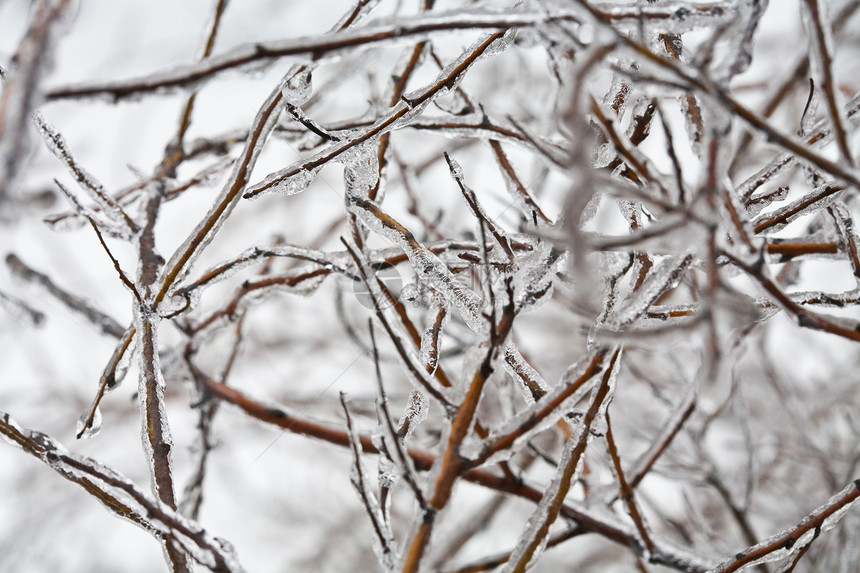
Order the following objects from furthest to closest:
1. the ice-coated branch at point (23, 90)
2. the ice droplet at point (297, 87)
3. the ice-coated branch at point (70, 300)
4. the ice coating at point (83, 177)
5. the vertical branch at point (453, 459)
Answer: the ice-coated branch at point (70, 300)
the ice coating at point (83, 177)
the ice droplet at point (297, 87)
the vertical branch at point (453, 459)
the ice-coated branch at point (23, 90)

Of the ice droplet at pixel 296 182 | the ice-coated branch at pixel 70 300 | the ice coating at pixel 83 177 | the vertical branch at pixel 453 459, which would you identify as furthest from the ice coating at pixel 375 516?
the ice-coated branch at pixel 70 300

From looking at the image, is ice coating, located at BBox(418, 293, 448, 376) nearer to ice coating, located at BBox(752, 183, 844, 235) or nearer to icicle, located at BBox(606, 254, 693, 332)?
icicle, located at BBox(606, 254, 693, 332)

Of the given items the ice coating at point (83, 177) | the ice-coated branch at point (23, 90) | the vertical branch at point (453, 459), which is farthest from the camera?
the ice coating at point (83, 177)

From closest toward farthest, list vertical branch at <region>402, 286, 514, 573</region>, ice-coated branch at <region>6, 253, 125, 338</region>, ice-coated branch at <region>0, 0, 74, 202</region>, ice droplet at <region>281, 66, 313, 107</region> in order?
ice-coated branch at <region>0, 0, 74, 202</region> → vertical branch at <region>402, 286, 514, 573</region> → ice droplet at <region>281, 66, 313, 107</region> → ice-coated branch at <region>6, 253, 125, 338</region>

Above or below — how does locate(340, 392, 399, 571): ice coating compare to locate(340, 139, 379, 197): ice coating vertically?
below

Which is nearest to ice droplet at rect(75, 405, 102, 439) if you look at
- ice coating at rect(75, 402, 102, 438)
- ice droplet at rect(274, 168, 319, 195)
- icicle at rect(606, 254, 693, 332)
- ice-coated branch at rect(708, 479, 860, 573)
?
ice coating at rect(75, 402, 102, 438)

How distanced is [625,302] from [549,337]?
3.16 m

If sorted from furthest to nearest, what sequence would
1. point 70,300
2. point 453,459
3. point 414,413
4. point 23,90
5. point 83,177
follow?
point 70,300 → point 83,177 → point 414,413 → point 453,459 → point 23,90

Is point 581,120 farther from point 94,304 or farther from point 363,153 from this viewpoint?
point 94,304

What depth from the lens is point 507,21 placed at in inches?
19.7

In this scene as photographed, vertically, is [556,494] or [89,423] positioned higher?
[89,423]

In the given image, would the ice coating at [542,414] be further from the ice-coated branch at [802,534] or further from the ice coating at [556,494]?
the ice-coated branch at [802,534]

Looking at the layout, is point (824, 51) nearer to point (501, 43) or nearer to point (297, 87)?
point (501, 43)

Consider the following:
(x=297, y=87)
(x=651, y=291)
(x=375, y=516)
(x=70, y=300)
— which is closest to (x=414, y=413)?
(x=375, y=516)
